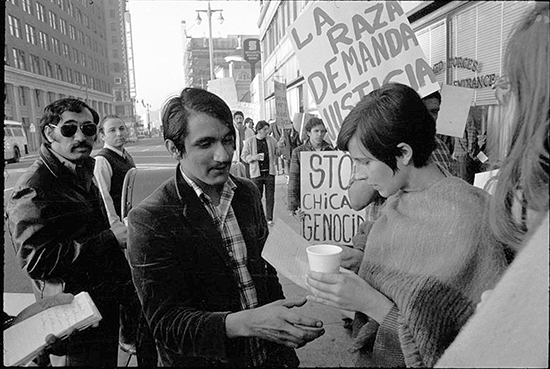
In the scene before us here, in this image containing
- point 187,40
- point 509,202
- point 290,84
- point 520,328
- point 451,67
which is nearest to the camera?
point 520,328

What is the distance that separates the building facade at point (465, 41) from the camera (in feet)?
2.06

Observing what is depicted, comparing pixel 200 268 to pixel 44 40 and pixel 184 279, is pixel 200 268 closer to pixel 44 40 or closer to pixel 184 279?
pixel 184 279

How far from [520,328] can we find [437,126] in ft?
2.27

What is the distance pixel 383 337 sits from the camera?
0.85 meters

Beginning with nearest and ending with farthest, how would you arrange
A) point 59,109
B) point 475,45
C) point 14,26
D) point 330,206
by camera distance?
point 475,45, point 14,26, point 59,109, point 330,206

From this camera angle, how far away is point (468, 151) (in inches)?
46.6

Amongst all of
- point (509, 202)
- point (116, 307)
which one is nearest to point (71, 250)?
point (116, 307)

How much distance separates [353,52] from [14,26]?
708 millimetres

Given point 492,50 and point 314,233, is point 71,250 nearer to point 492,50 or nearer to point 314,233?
point 314,233

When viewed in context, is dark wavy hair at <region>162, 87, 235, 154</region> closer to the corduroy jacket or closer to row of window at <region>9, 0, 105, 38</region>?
the corduroy jacket

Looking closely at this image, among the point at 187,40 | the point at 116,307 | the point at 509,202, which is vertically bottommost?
the point at 116,307

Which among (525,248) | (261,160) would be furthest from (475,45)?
(261,160)

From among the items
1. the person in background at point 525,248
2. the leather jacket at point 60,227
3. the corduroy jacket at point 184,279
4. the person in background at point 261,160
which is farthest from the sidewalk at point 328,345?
the person in background at point 261,160

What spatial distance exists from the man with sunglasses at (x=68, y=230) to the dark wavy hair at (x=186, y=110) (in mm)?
181
